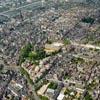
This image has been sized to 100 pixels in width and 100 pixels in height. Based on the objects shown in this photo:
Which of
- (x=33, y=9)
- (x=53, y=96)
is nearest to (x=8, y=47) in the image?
(x=53, y=96)

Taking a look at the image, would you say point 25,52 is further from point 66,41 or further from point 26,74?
point 66,41

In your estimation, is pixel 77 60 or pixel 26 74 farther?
pixel 77 60

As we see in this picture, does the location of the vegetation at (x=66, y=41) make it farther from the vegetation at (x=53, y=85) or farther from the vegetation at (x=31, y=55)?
the vegetation at (x=53, y=85)

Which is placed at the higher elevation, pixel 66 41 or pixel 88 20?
pixel 66 41

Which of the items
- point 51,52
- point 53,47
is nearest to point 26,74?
point 51,52

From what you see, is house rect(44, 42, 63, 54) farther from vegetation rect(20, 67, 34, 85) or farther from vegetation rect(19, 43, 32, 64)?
vegetation rect(20, 67, 34, 85)

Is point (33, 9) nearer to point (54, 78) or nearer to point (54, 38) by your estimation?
point (54, 38)

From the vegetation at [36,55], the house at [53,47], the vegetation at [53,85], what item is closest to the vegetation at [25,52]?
the vegetation at [36,55]

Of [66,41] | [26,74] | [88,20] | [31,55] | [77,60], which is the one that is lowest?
[88,20]
